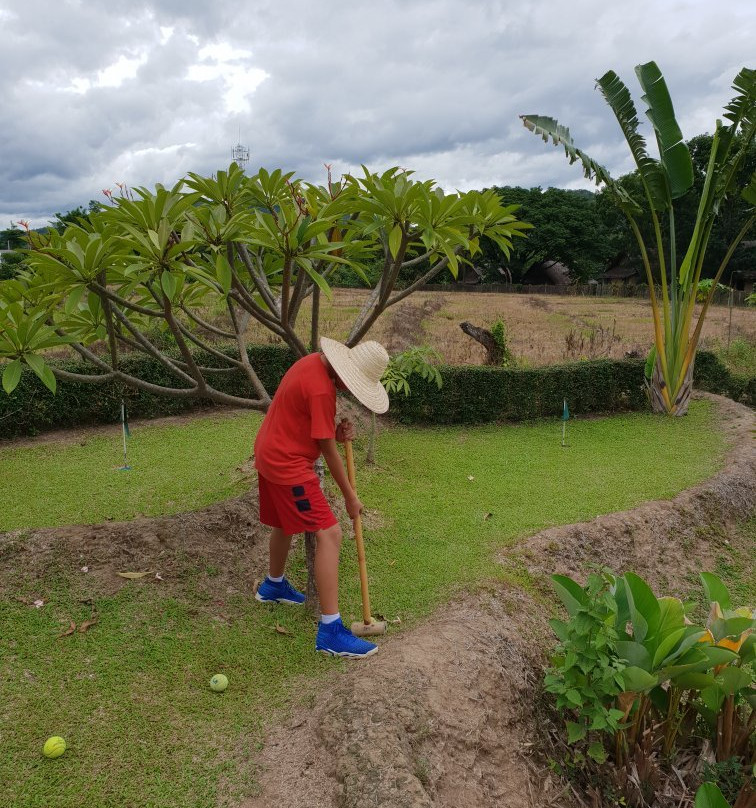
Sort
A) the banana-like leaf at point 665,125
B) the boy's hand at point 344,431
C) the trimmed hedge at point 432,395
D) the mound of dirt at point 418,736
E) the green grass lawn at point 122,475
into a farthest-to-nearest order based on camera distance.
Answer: the banana-like leaf at point 665,125
the trimmed hedge at point 432,395
the green grass lawn at point 122,475
the boy's hand at point 344,431
the mound of dirt at point 418,736

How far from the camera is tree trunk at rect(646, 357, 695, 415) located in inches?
428

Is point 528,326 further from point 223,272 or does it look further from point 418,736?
point 418,736

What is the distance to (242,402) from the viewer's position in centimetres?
438

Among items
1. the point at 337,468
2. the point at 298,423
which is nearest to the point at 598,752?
the point at 337,468

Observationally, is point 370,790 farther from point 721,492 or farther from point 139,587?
point 721,492

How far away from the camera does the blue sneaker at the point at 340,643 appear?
3706 millimetres

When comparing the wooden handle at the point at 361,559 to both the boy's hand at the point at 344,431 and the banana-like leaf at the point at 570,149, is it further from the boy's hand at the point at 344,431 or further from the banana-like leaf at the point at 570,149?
the banana-like leaf at the point at 570,149

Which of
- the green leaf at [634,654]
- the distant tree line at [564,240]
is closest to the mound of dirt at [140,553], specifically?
the green leaf at [634,654]

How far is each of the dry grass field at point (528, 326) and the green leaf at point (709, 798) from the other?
855 cm

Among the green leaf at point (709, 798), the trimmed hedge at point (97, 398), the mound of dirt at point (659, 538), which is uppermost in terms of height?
the trimmed hedge at point (97, 398)

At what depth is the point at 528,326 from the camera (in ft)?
69.7

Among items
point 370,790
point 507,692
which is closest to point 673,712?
point 507,692

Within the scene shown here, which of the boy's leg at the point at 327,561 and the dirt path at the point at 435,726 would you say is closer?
the dirt path at the point at 435,726

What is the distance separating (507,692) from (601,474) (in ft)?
15.0
